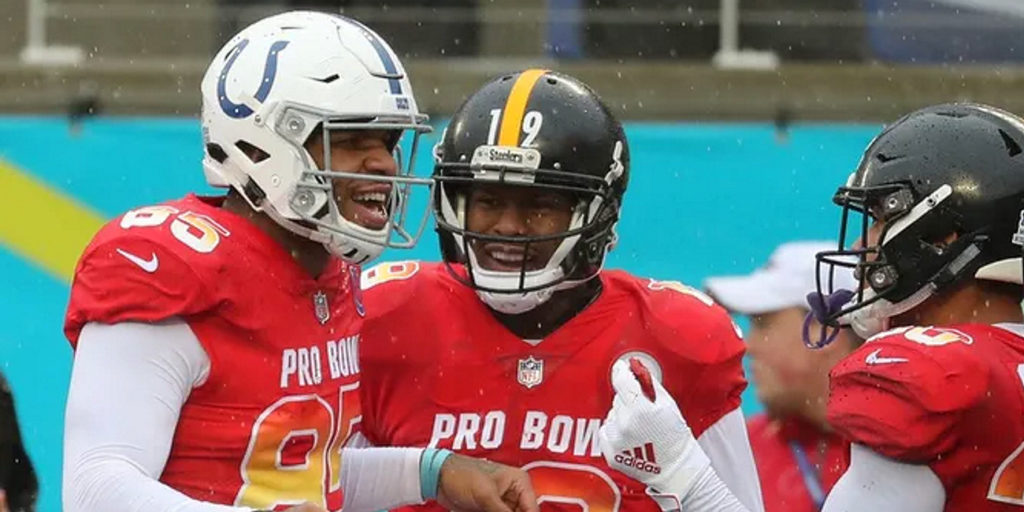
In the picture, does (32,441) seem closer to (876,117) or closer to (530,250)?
(530,250)

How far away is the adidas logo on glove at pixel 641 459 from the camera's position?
2977 millimetres

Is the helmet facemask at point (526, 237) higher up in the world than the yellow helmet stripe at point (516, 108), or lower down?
lower down

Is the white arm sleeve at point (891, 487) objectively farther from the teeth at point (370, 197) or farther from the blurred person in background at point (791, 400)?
the blurred person in background at point (791, 400)

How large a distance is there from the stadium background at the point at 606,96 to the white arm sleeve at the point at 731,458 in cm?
151

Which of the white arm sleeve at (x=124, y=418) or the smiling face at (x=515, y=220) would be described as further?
the smiling face at (x=515, y=220)

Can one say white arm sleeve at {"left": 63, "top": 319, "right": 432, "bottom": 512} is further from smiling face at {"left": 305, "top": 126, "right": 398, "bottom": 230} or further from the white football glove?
the white football glove

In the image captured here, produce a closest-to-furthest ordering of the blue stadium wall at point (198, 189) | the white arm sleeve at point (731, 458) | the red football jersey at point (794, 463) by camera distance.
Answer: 1. the white arm sleeve at point (731, 458)
2. the red football jersey at point (794, 463)
3. the blue stadium wall at point (198, 189)

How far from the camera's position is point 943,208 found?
286cm

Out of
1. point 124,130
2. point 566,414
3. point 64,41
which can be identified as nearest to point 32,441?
point 124,130

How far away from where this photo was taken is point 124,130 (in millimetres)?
4992

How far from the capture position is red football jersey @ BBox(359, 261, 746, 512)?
3182 millimetres

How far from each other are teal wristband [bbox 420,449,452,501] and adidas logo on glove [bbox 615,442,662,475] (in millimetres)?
304

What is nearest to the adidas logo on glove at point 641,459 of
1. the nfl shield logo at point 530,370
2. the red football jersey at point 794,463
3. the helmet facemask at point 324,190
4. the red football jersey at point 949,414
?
the nfl shield logo at point 530,370

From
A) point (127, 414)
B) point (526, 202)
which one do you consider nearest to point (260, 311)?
point (127, 414)
